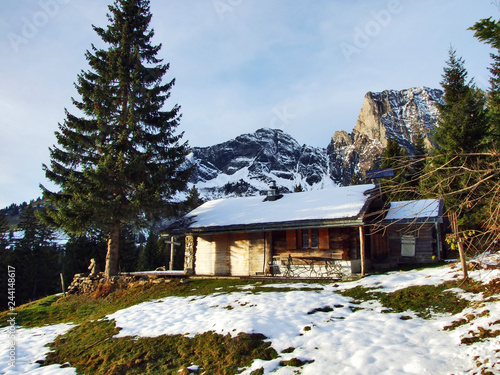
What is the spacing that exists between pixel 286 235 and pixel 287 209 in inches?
65.7

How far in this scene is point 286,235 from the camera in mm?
18609

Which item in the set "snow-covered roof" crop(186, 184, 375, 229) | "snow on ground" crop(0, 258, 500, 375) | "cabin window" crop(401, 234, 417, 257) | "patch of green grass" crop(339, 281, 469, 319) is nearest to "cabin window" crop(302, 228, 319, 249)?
"snow-covered roof" crop(186, 184, 375, 229)

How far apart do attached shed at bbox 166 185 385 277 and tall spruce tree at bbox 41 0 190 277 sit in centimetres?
340

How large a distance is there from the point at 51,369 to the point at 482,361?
10.3 meters

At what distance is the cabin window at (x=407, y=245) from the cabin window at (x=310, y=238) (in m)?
4.98

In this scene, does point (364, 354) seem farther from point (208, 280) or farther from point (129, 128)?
point (129, 128)

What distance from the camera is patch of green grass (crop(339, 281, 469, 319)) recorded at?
9.06 m

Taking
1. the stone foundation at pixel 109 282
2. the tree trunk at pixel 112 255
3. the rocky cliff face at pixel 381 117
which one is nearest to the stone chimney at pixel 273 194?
the stone foundation at pixel 109 282

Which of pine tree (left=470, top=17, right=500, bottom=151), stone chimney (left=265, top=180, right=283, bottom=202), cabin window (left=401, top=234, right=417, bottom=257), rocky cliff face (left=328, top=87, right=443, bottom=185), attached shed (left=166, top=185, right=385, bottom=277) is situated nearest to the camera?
pine tree (left=470, top=17, right=500, bottom=151)

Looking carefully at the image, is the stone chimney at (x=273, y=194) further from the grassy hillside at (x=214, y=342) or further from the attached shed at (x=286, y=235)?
the grassy hillside at (x=214, y=342)

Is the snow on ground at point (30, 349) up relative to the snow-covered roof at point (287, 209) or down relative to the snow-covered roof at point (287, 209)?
down

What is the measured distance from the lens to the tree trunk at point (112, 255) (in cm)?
2050

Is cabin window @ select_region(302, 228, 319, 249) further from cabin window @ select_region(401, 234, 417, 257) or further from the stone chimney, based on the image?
cabin window @ select_region(401, 234, 417, 257)

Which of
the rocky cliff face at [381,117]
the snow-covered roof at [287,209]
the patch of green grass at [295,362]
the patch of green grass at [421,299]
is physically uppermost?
the rocky cliff face at [381,117]
